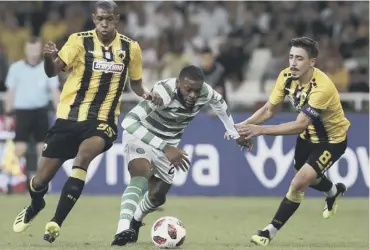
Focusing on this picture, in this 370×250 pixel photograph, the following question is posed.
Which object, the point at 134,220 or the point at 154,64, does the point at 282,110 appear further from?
the point at 134,220

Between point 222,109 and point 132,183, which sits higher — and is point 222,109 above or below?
above

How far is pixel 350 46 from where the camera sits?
19.4m

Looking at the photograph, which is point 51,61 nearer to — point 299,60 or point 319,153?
point 299,60

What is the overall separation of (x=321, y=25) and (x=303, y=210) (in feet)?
19.4

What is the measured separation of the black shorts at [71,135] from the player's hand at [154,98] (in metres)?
0.53

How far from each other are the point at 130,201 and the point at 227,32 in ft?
34.6

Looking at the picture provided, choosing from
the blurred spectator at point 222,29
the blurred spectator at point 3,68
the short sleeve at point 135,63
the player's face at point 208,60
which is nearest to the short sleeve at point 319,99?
the short sleeve at point 135,63

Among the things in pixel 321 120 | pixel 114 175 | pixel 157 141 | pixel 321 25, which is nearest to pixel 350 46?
pixel 321 25

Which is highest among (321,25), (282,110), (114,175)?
(321,25)

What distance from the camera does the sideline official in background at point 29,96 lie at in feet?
51.2

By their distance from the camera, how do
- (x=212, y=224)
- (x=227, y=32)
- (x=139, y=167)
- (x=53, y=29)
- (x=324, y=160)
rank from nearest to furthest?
(x=139, y=167) → (x=324, y=160) → (x=212, y=224) → (x=53, y=29) → (x=227, y=32)

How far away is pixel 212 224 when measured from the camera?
41.7 ft

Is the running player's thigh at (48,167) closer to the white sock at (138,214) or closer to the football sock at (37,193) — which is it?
the football sock at (37,193)

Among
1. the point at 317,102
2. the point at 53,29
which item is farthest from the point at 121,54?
the point at 53,29
